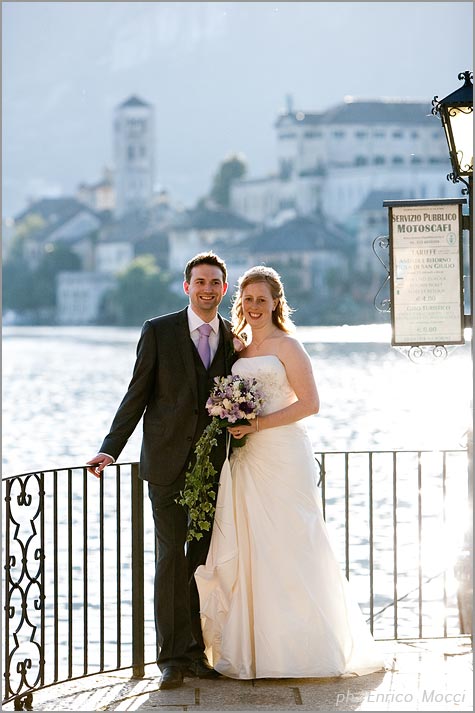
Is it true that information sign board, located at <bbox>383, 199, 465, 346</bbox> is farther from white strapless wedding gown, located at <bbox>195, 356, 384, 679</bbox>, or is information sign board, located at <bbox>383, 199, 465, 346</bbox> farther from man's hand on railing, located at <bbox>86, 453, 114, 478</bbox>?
man's hand on railing, located at <bbox>86, 453, 114, 478</bbox>

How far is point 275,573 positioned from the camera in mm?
4250

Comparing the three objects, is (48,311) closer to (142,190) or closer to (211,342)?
(142,190)

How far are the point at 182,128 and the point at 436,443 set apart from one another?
153968 mm

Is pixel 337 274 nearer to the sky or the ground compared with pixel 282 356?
nearer to the sky

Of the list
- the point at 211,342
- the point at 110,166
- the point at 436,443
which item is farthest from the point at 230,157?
the point at 211,342

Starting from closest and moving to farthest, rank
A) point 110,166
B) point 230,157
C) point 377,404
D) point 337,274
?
1. point 377,404
2. point 337,274
3. point 230,157
4. point 110,166

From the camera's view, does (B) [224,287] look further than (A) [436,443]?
No

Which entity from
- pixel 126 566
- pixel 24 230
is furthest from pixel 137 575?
pixel 24 230

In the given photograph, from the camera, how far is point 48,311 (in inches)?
4045

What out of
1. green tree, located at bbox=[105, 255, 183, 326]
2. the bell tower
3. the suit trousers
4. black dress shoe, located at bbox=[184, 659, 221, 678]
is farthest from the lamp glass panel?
the bell tower

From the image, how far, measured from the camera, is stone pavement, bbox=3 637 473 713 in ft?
12.9

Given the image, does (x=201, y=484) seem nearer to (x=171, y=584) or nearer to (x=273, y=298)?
(x=171, y=584)

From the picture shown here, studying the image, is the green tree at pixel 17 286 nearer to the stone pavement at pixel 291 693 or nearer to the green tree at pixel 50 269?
the green tree at pixel 50 269

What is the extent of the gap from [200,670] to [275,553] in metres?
0.50
